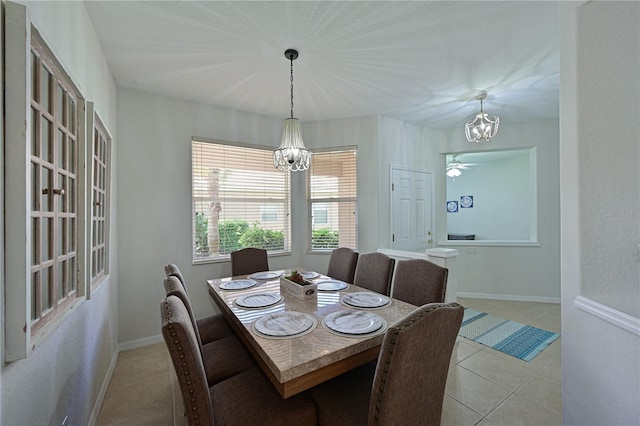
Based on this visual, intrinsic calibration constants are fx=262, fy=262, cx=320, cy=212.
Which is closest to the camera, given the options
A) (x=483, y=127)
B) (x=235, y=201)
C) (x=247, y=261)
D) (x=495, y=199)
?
(x=247, y=261)

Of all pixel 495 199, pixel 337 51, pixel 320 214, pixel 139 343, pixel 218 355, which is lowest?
pixel 139 343

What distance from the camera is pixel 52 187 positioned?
1.18 m

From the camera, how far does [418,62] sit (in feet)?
7.67

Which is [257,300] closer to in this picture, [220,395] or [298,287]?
[298,287]

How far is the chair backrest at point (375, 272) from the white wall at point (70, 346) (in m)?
1.98

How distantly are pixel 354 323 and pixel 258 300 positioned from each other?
0.74 meters

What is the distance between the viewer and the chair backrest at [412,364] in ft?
3.11

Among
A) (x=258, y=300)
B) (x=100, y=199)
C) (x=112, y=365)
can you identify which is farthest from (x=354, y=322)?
(x=112, y=365)

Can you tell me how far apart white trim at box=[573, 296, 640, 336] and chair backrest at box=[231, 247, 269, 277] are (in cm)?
260

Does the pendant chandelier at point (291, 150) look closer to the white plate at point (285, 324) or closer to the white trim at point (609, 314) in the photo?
the white plate at point (285, 324)

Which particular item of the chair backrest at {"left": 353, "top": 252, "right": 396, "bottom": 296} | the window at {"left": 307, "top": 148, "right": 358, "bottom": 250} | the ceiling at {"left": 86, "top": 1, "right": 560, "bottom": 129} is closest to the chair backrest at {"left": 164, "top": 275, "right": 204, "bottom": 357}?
the chair backrest at {"left": 353, "top": 252, "right": 396, "bottom": 296}

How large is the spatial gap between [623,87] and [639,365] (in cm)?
125

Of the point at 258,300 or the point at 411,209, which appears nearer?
the point at 258,300

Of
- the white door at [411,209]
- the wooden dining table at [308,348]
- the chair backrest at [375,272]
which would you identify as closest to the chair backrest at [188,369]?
the wooden dining table at [308,348]
